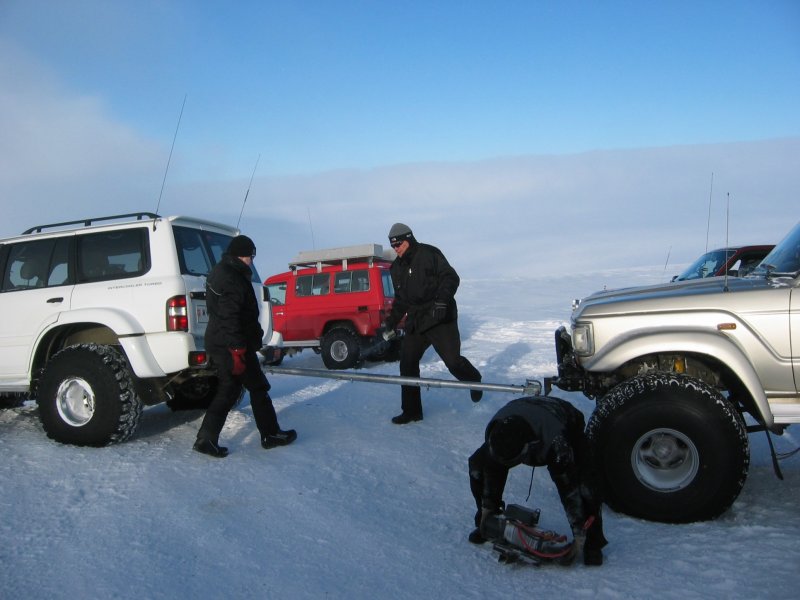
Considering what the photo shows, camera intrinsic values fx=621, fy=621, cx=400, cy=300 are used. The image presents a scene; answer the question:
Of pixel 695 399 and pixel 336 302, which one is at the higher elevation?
pixel 336 302

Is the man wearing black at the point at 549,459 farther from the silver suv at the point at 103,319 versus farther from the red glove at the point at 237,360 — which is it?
the silver suv at the point at 103,319

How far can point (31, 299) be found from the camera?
5.56 metres

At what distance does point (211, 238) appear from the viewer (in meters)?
6.03

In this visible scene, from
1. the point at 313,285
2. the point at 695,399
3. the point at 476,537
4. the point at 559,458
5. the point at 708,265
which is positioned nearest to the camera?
the point at 559,458

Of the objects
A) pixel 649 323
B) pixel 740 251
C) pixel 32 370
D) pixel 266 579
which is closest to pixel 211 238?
pixel 32 370

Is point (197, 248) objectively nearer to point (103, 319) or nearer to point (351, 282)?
point (103, 319)

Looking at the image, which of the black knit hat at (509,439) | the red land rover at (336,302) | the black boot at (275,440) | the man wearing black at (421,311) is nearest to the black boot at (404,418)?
the man wearing black at (421,311)

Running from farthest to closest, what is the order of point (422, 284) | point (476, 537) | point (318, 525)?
point (422, 284) → point (318, 525) → point (476, 537)

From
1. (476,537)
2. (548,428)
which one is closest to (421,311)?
(476,537)

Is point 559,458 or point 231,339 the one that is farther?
point 231,339

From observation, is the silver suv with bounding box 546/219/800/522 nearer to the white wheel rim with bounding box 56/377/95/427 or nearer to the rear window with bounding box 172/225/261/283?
the rear window with bounding box 172/225/261/283

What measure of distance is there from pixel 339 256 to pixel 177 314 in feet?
23.7

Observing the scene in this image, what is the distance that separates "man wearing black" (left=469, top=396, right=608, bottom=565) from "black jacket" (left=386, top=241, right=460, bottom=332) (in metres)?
2.65

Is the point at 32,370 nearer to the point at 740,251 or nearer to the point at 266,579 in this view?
the point at 266,579
